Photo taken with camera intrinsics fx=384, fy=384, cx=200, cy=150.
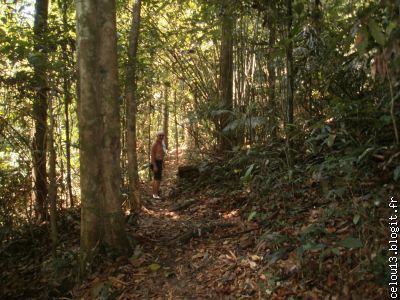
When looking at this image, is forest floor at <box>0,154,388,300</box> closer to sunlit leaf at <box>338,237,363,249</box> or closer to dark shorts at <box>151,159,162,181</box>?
sunlit leaf at <box>338,237,363,249</box>

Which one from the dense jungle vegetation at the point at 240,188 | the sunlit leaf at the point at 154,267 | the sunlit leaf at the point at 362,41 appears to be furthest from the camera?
the sunlit leaf at the point at 154,267

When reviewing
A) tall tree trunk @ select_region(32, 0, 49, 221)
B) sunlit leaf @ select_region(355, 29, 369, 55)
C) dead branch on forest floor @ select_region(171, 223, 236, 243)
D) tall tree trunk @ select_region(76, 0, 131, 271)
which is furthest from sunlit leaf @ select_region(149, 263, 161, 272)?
sunlit leaf @ select_region(355, 29, 369, 55)

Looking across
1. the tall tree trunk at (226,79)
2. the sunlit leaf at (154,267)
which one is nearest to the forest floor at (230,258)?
the sunlit leaf at (154,267)

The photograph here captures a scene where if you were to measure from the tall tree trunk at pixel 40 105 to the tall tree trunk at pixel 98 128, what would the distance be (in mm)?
818

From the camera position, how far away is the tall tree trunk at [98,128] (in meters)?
4.23

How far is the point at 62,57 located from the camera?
17.9 ft

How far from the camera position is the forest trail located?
3.67 meters

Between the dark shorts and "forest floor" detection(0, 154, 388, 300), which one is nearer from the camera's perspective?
"forest floor" detection(0, 154, 388, 300)

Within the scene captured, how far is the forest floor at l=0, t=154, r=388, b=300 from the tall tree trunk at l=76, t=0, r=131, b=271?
1.12 ft

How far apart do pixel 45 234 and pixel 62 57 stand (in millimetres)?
2563

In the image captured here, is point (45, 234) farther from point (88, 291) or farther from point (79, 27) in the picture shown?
point (79, 27)

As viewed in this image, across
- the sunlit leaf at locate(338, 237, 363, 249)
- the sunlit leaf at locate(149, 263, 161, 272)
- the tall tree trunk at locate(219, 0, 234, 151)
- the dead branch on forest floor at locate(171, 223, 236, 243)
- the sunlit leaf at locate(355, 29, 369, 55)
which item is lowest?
the sunlit leaf at locate(149, 263, 161, 272)

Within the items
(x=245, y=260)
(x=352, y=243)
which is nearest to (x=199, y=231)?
(x=245, y=260)

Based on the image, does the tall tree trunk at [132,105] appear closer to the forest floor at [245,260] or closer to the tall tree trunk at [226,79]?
the forest floor at [245,260]
